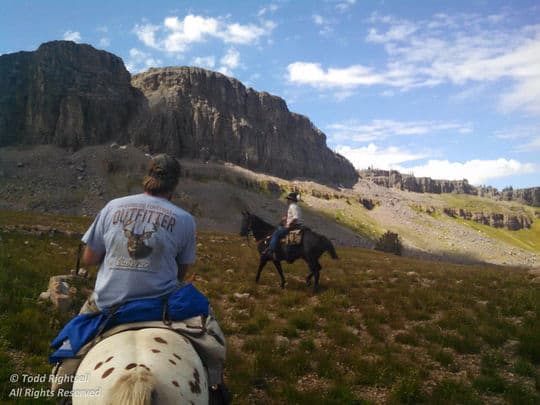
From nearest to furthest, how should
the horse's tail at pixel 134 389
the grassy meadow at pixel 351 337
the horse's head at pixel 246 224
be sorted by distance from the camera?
the horse's tail at pixel 134 389
the grassy meadow at pixel 351 337
the horse's head at pixel 246 224

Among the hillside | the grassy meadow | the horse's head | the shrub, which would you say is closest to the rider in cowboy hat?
the grassy meadow

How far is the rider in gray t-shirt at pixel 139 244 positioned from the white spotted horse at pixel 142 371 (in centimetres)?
47

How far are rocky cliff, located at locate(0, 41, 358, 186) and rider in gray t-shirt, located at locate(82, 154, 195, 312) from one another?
134m

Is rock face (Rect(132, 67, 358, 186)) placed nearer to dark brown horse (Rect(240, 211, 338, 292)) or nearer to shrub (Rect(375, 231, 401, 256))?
shrub (Rect(375, 231, 401, 256))

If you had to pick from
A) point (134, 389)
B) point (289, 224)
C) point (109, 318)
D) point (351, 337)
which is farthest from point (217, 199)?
point (134, 389)

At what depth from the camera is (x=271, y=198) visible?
140125 millimetres

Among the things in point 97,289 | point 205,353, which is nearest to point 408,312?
point 205,353

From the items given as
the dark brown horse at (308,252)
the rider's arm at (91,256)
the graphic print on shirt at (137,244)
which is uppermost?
the graphic print on shirt at (137,244)

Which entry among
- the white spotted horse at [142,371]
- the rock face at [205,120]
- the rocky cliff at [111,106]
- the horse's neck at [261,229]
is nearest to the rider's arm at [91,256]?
the white spotted horse at [142,371]

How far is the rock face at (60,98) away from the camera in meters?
122

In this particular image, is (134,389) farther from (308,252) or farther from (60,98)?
(60,98)

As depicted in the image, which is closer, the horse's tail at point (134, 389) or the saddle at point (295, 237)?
the horse's tail at point (134, 389)

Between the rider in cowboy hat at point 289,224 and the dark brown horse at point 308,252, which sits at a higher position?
the rider in cowboy hat at point 289,224

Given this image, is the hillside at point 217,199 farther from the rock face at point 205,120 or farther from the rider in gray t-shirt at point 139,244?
the rider in gray t-shirt at point 139,244
